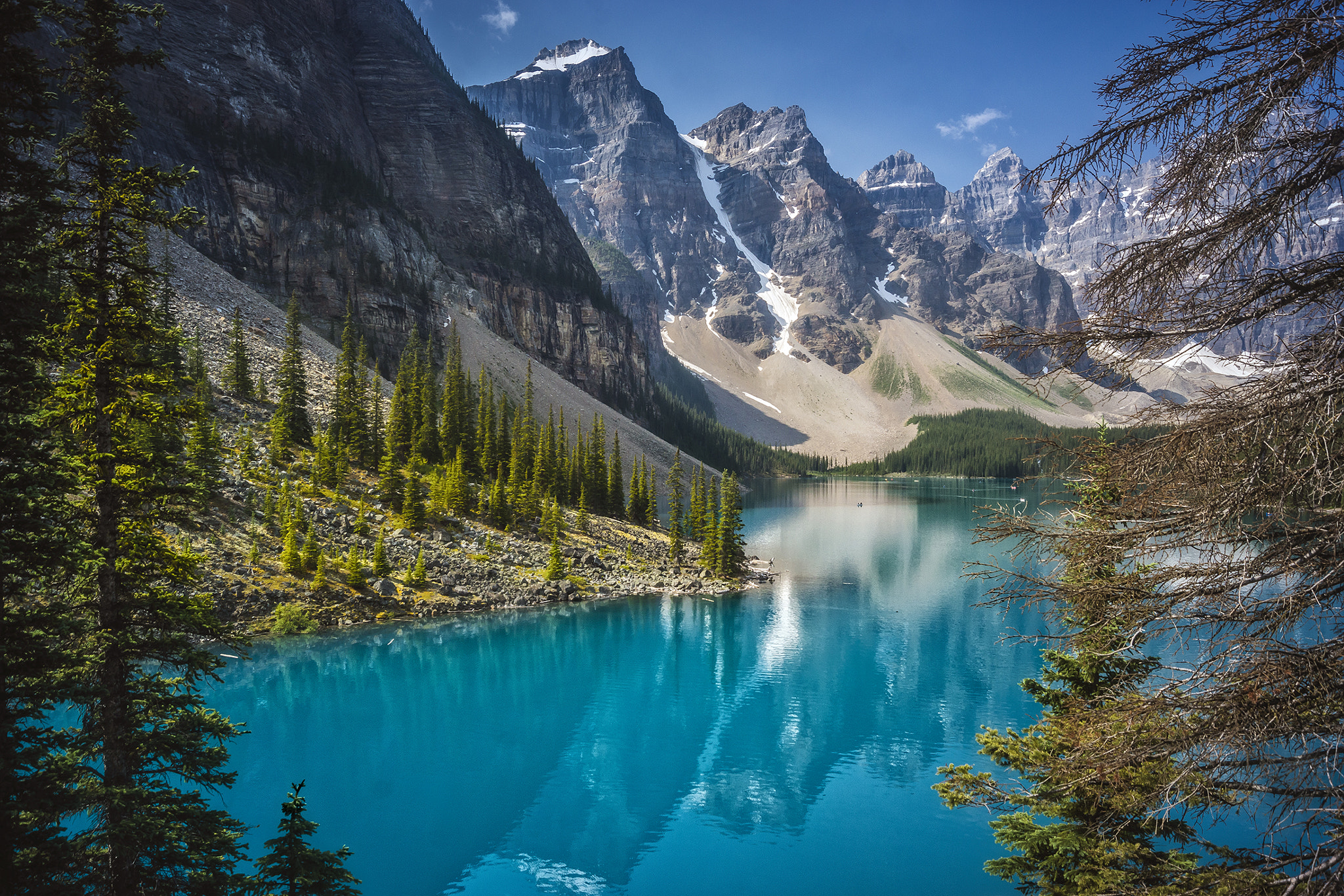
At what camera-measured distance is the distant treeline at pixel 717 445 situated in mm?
143375

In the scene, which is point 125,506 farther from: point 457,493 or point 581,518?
point 581,518

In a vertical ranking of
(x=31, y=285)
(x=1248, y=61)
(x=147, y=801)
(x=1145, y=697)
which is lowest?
(x=147, y=801)

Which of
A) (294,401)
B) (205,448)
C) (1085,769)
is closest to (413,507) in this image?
(205,448)

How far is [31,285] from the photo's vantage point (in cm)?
880

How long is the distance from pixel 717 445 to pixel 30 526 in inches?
5776

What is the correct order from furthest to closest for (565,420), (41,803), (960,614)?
1. (565,420)
2. (960,614)
3. (41,803)

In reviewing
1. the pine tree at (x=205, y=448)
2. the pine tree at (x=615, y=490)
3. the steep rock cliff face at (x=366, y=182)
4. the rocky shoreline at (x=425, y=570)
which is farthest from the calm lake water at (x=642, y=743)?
the steep rock cliff face at (x=366, y=182)

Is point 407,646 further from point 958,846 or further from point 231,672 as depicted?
point 958,846

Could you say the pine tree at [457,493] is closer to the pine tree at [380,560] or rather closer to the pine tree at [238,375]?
the pine tree at [380,560]

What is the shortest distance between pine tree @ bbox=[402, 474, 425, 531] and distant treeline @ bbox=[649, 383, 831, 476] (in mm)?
91614

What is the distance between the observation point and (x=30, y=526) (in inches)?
322

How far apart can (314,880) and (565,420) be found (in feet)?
271

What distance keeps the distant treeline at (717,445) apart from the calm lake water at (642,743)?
95580mm

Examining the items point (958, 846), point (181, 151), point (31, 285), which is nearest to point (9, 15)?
point (31, 285)
